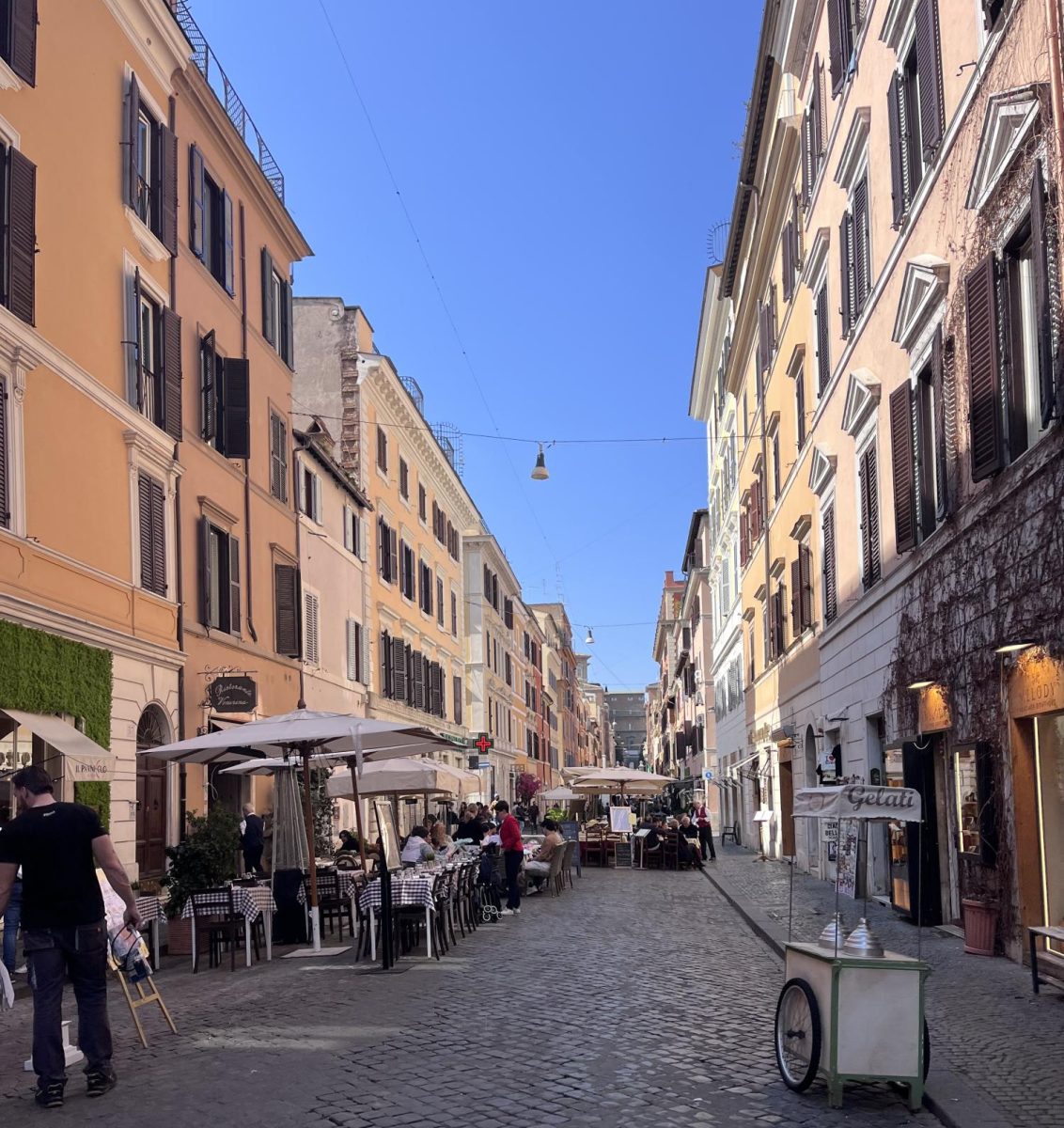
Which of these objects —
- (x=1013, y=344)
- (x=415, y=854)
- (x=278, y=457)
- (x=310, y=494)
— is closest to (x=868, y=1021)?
(x=1013, y=344)

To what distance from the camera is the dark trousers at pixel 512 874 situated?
2078 centimetres

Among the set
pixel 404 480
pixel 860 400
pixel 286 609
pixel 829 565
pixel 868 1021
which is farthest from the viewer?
pixel 404 480

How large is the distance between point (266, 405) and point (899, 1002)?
21.2 m

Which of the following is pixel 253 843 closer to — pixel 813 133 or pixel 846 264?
pixel 846 264

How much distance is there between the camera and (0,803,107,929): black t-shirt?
307 inches

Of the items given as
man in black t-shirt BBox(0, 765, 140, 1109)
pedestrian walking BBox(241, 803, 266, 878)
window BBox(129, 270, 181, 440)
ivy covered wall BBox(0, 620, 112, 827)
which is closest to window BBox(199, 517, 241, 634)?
window BBox(129, 270, 181, 440)

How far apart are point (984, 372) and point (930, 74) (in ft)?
12.4

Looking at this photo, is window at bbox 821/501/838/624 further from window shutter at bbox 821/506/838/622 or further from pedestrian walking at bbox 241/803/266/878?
pedestrian walking at bbox 241/803/266/878

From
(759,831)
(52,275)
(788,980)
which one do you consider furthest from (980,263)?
(759,831)

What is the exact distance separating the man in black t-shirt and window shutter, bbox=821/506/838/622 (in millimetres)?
15318

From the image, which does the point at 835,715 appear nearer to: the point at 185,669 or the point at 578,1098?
the point at 185,669

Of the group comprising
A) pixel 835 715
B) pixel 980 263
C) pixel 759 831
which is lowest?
pixel 759 831

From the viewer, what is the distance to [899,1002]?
7.21m

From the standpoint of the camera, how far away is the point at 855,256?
19.0 meters
